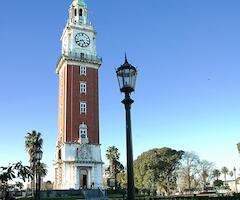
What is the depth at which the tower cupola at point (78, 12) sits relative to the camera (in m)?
63.6

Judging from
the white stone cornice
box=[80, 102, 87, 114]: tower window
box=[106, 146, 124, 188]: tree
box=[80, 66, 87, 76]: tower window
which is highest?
the white stone cornice

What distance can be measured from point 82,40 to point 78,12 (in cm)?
570

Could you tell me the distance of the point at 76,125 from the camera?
187ft

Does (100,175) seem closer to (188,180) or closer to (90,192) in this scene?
(90,192)

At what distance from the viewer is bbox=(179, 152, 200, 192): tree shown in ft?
255

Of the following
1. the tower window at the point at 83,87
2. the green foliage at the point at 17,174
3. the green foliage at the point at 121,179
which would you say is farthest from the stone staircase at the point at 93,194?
the green foliage at the point at 17,174

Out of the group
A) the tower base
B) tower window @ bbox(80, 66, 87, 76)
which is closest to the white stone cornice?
tower window @ bbox(80, 66, 87, 76)

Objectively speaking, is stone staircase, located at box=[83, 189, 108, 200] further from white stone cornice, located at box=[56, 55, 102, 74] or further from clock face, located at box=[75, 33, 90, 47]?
clock face, located at box=[75, 33, 90, 47]

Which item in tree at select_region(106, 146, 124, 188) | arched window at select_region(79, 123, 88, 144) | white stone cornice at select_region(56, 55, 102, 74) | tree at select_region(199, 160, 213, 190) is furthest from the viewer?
tree at select_region(199, 160, 213, 190)

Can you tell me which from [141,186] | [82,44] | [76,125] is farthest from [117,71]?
[141,186]

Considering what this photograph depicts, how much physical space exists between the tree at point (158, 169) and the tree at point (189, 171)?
266cm

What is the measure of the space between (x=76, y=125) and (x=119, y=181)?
25.5 metres

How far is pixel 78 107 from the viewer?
191 feet

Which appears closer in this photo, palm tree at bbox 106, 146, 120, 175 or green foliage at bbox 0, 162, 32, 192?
green foliage at bbox 0, 162, 32, 192
